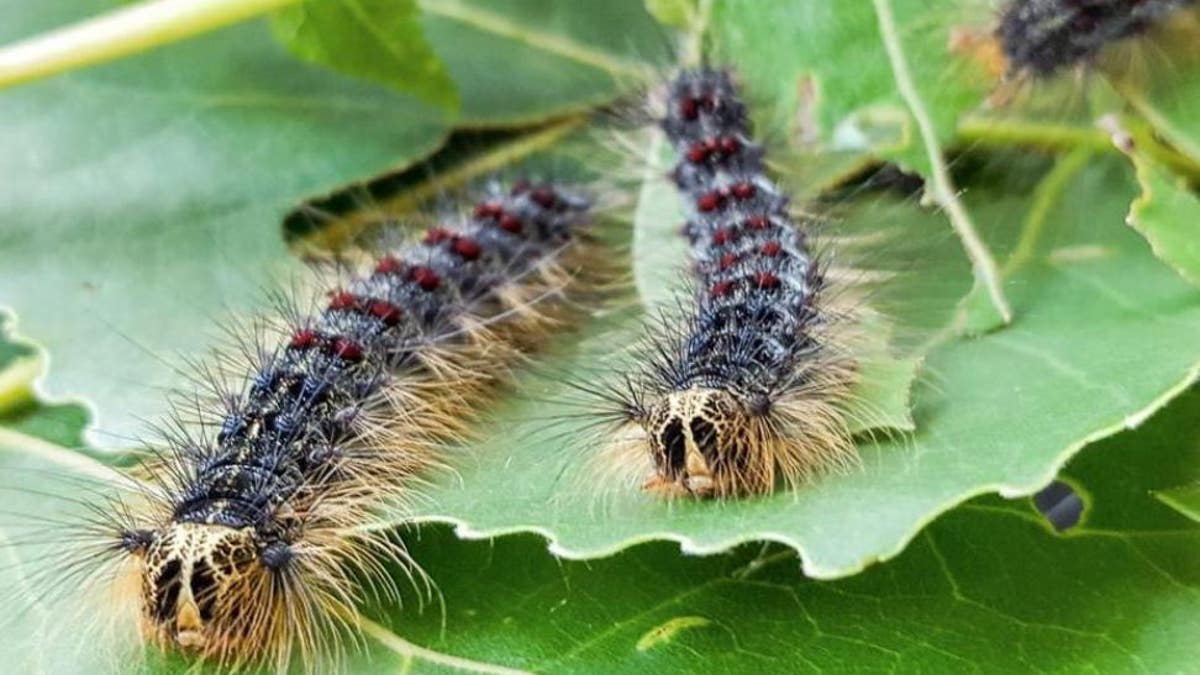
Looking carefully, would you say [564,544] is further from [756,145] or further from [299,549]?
[756,145]

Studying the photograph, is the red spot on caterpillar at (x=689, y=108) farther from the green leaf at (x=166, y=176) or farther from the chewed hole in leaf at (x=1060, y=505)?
the chewed hole in leaf at (x=1060, y=505)

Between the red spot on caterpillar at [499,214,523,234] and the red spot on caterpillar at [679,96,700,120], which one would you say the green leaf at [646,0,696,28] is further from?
the red spot on caterpillar at [499,214,523,234]

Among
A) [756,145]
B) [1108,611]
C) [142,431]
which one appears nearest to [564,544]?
[1108,611]

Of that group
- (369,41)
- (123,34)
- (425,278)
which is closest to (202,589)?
(425,278)

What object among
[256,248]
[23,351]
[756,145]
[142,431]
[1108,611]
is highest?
[756,145]

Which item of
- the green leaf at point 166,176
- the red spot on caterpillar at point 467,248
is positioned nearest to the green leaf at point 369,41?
the green leaf at point 166,176

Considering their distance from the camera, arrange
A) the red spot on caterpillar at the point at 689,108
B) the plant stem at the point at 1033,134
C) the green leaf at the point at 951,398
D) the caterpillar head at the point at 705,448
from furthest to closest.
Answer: the red spot on caterpillar at the point at 689,108, the plant stem at the point at 1033,134, the caterpillar head at the point at 705,448, the green leaf at the point at 951,398
